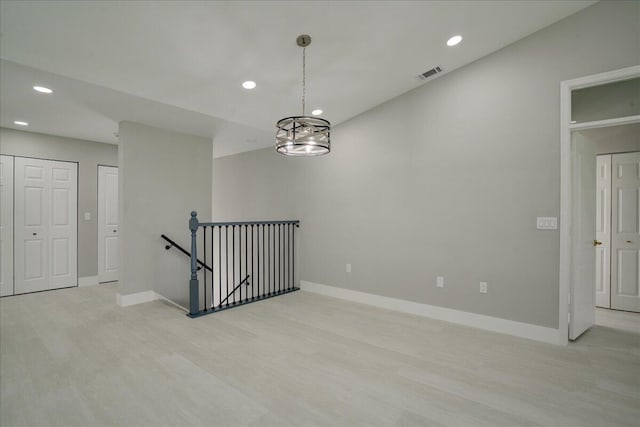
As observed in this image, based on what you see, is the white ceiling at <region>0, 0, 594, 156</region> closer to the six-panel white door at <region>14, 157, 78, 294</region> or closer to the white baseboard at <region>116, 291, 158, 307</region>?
the six-panel white door at <region>14, 157, 78, 294</region>

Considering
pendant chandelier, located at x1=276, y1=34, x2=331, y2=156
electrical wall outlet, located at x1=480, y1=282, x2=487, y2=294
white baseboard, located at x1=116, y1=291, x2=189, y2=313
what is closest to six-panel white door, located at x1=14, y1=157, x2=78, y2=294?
white baseboard, located at x1=116, y1=291, x2=189, y2=313

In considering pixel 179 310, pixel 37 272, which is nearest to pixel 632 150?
pixel 179 310

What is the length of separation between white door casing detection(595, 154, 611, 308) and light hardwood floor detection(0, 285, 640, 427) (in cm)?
116

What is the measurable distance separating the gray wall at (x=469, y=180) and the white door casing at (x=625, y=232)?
1932mm

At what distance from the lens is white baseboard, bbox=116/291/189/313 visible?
13.5 feet

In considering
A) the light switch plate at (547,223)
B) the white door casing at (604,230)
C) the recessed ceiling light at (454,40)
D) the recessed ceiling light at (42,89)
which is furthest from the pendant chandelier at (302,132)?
the white door casing at (604,230)

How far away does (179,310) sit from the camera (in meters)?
3.95

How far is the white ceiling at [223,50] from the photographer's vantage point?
242 cm

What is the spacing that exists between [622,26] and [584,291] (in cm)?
257

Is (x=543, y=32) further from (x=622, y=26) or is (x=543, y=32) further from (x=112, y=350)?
(x=112, y=350)

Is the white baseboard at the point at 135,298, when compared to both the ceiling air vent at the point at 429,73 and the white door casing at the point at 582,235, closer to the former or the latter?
the ceiling air vent at the point at 429,73

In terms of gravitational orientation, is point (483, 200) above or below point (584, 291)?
above

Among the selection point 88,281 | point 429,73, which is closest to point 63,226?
point 88,281

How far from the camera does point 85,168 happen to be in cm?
536
